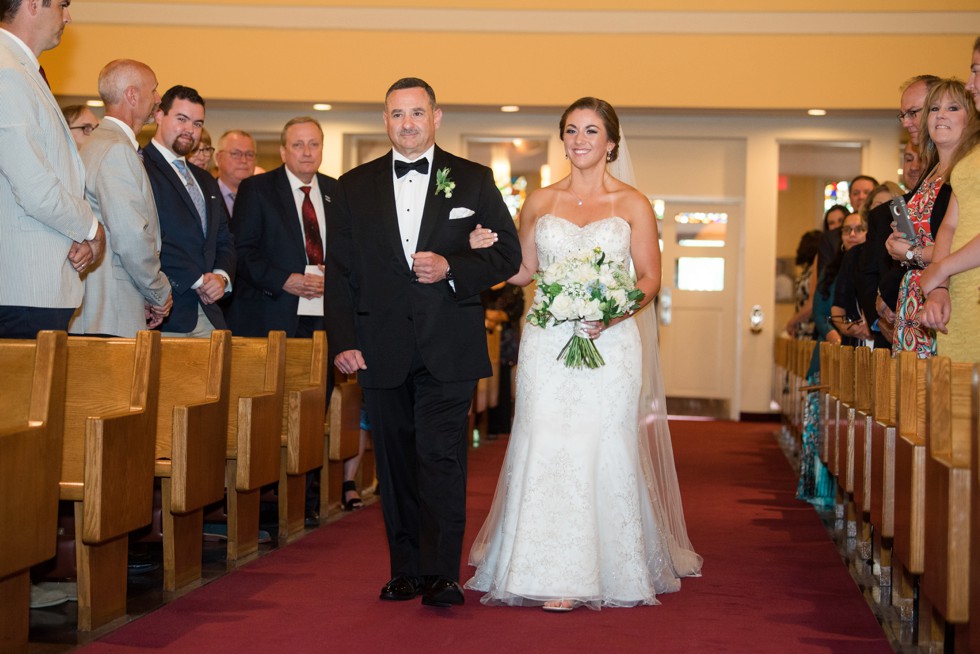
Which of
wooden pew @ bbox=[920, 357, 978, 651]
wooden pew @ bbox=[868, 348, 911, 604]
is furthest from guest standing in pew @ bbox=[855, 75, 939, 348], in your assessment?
wooden pew @ bbox=[920, 357, 978, 651]

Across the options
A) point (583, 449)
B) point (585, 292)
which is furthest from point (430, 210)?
point (583, 449)

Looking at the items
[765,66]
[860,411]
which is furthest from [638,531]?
[765,66]

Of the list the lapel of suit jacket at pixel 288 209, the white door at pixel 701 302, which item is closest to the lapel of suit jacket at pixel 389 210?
the lapel of suit jacket at pixel 288 209

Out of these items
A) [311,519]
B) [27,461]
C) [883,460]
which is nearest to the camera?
[27,461]

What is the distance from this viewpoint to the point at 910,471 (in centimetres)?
370

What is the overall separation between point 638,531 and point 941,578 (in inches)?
59.6

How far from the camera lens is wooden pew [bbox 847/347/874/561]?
4.89 meters

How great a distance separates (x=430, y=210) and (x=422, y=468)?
0.97 meters

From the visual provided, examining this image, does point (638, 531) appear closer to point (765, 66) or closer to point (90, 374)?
point (90, 374)

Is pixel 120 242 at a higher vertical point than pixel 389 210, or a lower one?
lower

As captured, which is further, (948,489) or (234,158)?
(234,158)

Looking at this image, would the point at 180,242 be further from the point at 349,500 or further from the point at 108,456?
the point at 108,456

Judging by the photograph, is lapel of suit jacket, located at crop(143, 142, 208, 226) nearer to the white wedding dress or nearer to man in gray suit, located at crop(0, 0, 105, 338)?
man in gray suit, located at crop(0, 0, 105, 338)

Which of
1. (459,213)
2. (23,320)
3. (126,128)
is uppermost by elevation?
(126,128)
